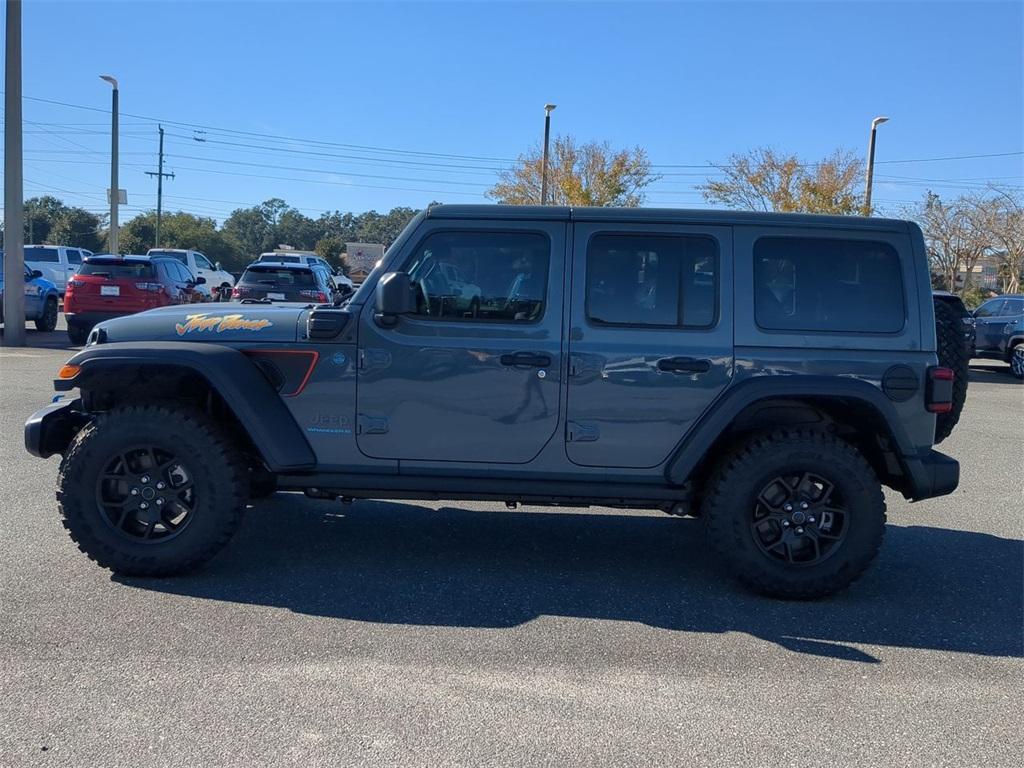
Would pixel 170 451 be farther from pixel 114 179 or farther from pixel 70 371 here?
pixel 114 179

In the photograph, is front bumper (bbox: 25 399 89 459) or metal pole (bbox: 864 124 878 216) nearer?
front bumper (bbox: 25 399 89 459)

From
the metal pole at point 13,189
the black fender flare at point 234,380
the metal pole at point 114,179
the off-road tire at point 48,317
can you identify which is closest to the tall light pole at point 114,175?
the metal pole at point 114,179

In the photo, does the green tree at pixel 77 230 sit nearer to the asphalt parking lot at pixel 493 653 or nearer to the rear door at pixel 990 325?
the rear door at pixel 990 325

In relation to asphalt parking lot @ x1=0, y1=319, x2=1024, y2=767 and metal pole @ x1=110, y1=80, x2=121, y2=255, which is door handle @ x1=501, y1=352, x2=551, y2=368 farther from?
metal pole @ x1=110, y1=80, x2=121, y2=255

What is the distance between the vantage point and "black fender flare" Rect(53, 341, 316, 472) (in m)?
4.80

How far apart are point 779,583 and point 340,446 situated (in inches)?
97.3

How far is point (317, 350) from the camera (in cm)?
493

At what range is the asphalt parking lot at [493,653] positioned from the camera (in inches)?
133

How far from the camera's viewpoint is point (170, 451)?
4.89m

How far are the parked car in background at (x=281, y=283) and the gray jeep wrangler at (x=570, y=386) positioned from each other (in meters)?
12.6

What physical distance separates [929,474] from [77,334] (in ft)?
53.7

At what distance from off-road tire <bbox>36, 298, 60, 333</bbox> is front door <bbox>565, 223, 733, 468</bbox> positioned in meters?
18.4

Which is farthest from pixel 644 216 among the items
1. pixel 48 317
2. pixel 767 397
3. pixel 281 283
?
pixel 48 317

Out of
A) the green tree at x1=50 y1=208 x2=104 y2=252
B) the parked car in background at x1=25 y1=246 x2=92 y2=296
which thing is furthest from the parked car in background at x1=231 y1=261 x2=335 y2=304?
the green tree at x1=50 y1=208 x2=104 y2=252
